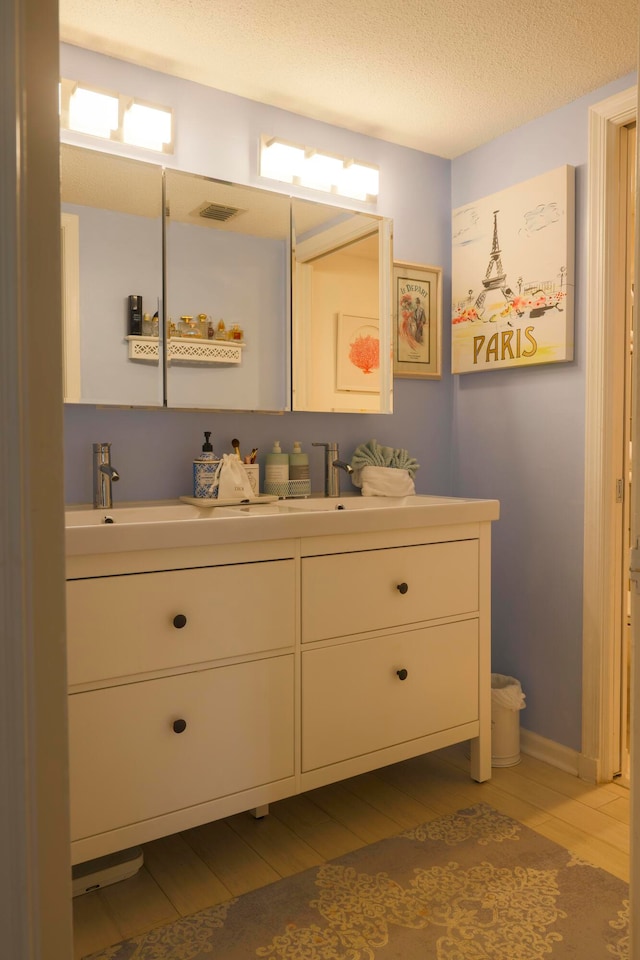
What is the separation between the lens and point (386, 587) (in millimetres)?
2021

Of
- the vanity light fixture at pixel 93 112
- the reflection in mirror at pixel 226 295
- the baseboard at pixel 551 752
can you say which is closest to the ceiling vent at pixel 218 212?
the reflection in mirror at pixel 226 295

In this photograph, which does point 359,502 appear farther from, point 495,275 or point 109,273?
point 109,273

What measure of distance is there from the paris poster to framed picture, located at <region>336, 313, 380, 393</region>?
1.33ft

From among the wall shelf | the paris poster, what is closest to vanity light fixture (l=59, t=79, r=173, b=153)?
the wall shelf

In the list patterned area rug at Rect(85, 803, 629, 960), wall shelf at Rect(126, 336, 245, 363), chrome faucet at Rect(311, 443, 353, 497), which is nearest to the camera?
patterned area rug at Rect(85, 803, 629, 960)

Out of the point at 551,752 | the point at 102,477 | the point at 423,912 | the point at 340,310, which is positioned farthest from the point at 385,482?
the point at 423,912

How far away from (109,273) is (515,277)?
1.39 meters

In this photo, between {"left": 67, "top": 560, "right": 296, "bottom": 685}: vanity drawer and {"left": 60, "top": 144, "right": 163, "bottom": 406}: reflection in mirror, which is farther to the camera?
{"left": 60, "top": 144, "right": 163, "bottom": 406}: reflection in mirror

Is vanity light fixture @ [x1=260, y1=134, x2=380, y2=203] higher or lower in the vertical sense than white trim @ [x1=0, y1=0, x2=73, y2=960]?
higher

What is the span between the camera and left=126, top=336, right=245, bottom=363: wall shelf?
2.10 m

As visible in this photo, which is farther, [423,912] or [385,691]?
[385,691]

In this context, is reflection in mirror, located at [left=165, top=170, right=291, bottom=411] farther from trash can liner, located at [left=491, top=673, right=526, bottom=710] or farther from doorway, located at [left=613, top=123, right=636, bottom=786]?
trash can liner, located at [left=491, top=673, right=526, bottom=710]

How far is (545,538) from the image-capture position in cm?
248

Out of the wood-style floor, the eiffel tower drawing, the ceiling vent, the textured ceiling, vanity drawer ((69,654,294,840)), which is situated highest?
the textured ceiling
